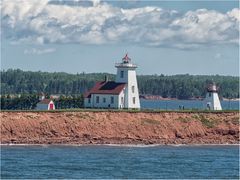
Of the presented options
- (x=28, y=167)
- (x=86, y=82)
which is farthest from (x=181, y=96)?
(x=28, y=167)

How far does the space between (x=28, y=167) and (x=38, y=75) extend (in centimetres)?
14418

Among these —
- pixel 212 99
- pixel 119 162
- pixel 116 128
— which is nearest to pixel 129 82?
pixel 212 99

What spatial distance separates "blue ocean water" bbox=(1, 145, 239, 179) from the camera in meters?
51.5

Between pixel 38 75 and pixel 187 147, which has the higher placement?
pixel 38 75

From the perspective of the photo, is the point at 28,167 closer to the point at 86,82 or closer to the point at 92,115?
the point at 92,115

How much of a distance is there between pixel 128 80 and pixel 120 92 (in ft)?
5.81

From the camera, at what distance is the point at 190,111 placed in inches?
3019

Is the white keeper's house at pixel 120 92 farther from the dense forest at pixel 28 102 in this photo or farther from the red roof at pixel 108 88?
the dense forest at pixel 28 102

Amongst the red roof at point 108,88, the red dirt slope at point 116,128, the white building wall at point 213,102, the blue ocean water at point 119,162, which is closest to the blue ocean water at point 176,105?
the white building wall at point 213,102

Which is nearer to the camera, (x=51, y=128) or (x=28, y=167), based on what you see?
(x=28, y=167)

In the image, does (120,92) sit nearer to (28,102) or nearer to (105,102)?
(105,102)

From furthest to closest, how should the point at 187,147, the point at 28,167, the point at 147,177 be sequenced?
the point at 187,147
the point at 28,167
the point at 147,177

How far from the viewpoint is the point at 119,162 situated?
5756 centimetres

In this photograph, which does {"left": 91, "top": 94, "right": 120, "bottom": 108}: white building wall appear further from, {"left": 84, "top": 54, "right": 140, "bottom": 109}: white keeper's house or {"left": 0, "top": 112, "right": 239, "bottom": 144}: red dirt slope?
{"left": 0, "top": 112, "right": 239, "bottom": 144}: red dirt slope
